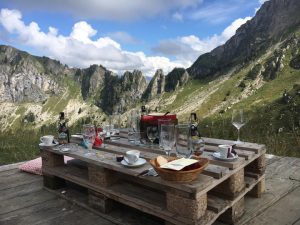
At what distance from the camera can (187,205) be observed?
323 centimetres

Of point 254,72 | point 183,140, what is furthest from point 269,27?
point 183,140

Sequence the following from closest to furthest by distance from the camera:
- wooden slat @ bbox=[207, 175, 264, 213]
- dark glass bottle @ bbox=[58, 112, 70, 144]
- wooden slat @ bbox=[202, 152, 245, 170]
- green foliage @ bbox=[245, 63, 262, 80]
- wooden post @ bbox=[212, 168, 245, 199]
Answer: wooden slat @ bbox=[207, 175, 264, 213], wooden slat @ bbox=[202, 152, 245, 170], wooden post @ bbox=[212, 168, 245, 199], dark glass bottle @ bbox=[58, 112, 70, 144], green foliage @ bbox=[245, 63, 262, 80]

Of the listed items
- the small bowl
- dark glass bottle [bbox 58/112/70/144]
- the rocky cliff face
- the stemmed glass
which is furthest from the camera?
the rocky cliff face

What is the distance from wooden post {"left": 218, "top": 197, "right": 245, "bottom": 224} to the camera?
3.94 m

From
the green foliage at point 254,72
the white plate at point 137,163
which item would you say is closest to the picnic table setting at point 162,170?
the white plate at point 137,163

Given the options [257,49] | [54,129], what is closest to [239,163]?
[54,129]

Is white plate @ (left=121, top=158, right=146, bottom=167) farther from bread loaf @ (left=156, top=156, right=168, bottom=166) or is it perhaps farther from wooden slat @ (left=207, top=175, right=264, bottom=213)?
wooden slat @ (left=207, top=175, right=264, bottom=213)

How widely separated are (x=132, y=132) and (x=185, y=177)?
2.19m

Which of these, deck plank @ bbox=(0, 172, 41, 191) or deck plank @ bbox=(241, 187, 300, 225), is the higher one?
deck plank @ bbox=(0, 172, 41, 191)

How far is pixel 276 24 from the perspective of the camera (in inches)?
7077

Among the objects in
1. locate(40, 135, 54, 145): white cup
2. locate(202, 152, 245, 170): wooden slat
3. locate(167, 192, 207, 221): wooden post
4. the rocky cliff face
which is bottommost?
locate(167, 192, 207, 221): wooden post

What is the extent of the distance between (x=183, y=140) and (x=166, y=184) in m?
0.80

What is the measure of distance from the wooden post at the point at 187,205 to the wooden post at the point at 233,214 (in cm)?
74

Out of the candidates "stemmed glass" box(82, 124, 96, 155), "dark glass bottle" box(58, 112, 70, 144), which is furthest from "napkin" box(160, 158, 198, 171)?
"dark glass bottle" box(58, 112, 70, 144)
